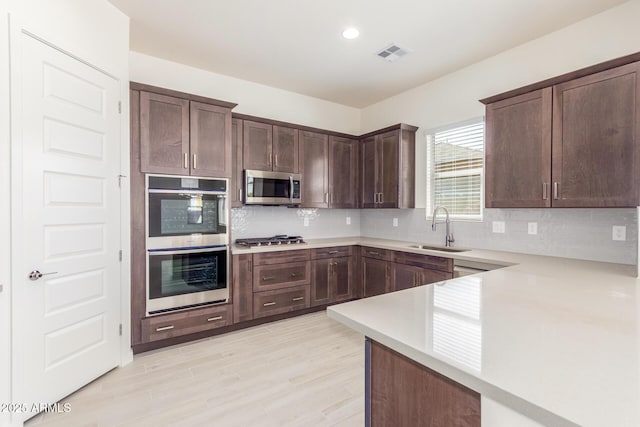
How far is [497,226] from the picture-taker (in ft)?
10.6

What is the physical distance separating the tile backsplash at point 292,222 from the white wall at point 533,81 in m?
0.95

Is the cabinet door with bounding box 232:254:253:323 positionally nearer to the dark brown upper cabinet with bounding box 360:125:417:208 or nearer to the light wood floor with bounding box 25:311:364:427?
the light wood floor with bounding box 25:311:364:427

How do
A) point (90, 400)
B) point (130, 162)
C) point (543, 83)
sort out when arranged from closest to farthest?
point (90, 400), point (543, 83), point (130, 162)

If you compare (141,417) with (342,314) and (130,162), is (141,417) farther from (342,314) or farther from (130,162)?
(130,162)

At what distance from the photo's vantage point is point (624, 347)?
0.86 metres

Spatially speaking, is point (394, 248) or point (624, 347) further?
point (394, 248)

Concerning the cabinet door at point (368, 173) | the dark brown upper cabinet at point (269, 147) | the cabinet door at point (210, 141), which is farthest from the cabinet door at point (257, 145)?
the cabinet door at point (368, 173)

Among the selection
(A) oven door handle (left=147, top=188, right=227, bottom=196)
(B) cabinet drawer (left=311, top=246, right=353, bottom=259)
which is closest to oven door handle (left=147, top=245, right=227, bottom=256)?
(A) oven door handle (left=147, top=188, right=227, bottom=196)

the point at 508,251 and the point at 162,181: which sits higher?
the point at 162,181

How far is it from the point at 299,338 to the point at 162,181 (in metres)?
2.03

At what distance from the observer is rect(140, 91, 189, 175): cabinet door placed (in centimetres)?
275

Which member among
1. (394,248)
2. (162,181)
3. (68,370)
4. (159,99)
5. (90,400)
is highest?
(159,99)

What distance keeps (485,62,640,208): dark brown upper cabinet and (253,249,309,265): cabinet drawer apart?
2.09m

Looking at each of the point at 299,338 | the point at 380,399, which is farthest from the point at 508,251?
the point at 380,399
